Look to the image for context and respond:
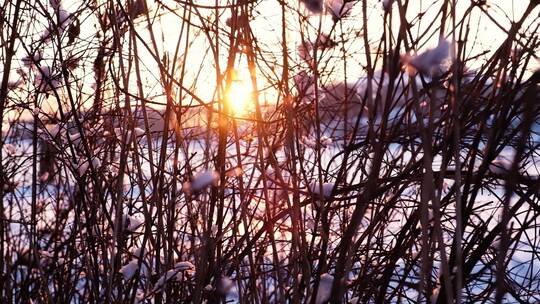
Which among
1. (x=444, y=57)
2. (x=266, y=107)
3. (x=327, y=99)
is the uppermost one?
(x=327, y=99)

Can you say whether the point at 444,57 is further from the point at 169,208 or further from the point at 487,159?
the point at 169,208

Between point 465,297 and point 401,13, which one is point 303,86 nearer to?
point 465,297

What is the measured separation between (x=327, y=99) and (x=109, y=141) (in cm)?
73

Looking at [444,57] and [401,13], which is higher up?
[401,13]

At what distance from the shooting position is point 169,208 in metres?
1.57

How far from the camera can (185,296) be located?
173 centimetres

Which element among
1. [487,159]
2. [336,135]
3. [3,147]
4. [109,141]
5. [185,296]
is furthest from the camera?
[336,135]

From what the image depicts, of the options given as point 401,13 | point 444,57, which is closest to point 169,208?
point 401,13

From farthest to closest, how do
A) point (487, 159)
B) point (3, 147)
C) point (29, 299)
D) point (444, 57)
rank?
1. point (29, 299)
2. point (3, 147)
3. point (487, 159)
4. point (444, 57)

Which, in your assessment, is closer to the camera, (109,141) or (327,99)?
(109,141)

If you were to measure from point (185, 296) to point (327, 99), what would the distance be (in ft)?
2.75

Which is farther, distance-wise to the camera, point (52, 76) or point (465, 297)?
point (52, 76)

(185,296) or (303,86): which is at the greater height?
(303,86)

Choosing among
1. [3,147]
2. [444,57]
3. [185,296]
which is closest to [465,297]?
[185,296]
